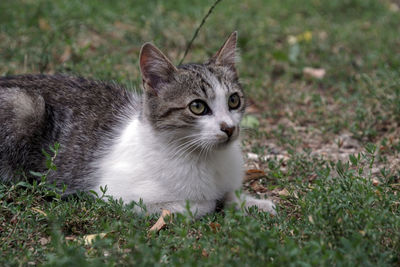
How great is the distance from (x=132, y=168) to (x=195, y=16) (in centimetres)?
480

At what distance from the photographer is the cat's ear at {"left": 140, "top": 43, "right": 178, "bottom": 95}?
377 centimetres

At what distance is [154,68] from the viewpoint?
383 centimetres

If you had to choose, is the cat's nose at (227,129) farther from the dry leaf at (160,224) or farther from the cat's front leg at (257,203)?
the dry leaf at (160,224)

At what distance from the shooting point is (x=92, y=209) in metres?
3.60

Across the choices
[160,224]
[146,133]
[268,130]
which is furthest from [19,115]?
[268,130]

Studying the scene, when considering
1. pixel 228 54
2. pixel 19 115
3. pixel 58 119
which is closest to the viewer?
pixel 19 115

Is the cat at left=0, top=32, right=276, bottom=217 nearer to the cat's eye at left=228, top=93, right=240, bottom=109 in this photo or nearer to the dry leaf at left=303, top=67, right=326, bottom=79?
the cat's eye at left=228, top=93, right=240, bottom=109

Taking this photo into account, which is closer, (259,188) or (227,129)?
(227,129)

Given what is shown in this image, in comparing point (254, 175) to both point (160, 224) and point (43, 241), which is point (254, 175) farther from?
point (43, 241)

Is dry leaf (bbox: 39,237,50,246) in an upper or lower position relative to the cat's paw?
lower

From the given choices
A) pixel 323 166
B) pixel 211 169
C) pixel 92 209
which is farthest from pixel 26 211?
pixel 323 166

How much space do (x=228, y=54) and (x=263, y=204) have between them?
1.31 m

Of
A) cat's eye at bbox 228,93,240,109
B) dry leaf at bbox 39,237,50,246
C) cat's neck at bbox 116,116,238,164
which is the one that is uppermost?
cat's eye at bbox 228,93,240,109

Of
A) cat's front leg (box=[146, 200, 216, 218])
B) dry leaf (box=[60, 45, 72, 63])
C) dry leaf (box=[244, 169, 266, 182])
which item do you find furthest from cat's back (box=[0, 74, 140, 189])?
dry leaf (box=[60, 45, 72, 63])
